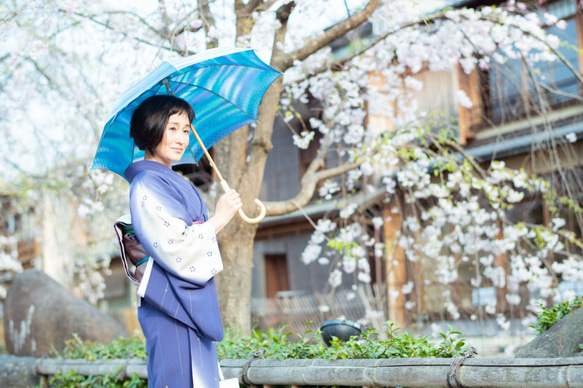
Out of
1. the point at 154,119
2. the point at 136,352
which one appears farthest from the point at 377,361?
the point at 136,352

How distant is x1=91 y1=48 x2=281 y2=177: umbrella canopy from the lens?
280cm

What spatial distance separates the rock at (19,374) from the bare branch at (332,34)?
12.5 feet

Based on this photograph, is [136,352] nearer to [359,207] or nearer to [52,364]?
[52,364]

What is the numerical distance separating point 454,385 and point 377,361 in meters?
0.46

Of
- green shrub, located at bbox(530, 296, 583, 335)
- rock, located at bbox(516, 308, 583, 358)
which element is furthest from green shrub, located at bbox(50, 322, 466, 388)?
green shrub, located at bbox(530, 296, 583, 335)

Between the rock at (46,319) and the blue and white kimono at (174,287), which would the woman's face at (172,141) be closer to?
the blue and white kimono at (174,287)

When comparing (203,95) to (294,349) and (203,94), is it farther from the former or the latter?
(294,349)

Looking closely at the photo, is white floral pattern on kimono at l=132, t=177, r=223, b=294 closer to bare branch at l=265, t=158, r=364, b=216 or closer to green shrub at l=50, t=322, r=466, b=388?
green shrub at l=50, t=322, r=466, b=388

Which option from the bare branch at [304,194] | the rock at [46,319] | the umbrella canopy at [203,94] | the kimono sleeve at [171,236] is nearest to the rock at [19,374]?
the rock at [46,319]

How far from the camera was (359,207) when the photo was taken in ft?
28.4

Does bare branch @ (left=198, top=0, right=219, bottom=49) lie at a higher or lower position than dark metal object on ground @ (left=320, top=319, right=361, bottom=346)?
higher

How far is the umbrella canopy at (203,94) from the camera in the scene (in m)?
2.80

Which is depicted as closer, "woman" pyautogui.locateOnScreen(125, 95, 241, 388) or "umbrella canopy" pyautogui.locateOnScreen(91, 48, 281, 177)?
"woman" pyautogui.locateOnScreen(125, 95, 241, 388)

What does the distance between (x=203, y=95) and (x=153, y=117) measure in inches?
25.3
